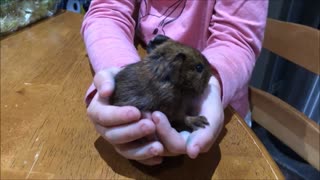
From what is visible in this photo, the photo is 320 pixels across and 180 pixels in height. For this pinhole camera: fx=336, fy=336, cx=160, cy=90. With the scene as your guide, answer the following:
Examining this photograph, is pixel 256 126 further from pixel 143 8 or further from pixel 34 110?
pixel 34 110

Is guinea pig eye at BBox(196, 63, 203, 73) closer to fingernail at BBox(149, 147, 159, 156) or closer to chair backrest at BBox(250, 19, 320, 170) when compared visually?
fingernail at BBox(149, 147, 159, 156)

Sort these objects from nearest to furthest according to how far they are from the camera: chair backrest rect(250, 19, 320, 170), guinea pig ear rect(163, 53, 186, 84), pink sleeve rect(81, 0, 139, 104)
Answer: guinea pig ear rect(163, 53, 186, 84) → pink sleeve rect(81, 0, 139, 104) → chair backrest rect(250, 19, 320, 170)

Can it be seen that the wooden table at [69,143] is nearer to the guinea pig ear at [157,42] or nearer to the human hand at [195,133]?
the human hand at [195,133]

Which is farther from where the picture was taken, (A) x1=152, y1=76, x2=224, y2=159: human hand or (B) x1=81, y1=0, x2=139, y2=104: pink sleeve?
(B) x1=81, y1=0, x2=139, y2=104: pink sleeve

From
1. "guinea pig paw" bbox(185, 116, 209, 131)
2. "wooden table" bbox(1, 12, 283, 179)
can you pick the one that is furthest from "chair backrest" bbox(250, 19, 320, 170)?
"guinea pig paw" bbox(185, 116, 209, 131)

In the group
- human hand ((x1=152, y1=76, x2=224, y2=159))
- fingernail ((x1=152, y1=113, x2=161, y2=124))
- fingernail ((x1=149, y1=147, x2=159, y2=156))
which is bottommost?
fingernail ((x1=149, y1=147, x2=159, y2=156))

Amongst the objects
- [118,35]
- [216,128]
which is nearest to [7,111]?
[118,35]

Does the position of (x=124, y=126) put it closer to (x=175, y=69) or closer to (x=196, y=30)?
(x=175, y=69)
